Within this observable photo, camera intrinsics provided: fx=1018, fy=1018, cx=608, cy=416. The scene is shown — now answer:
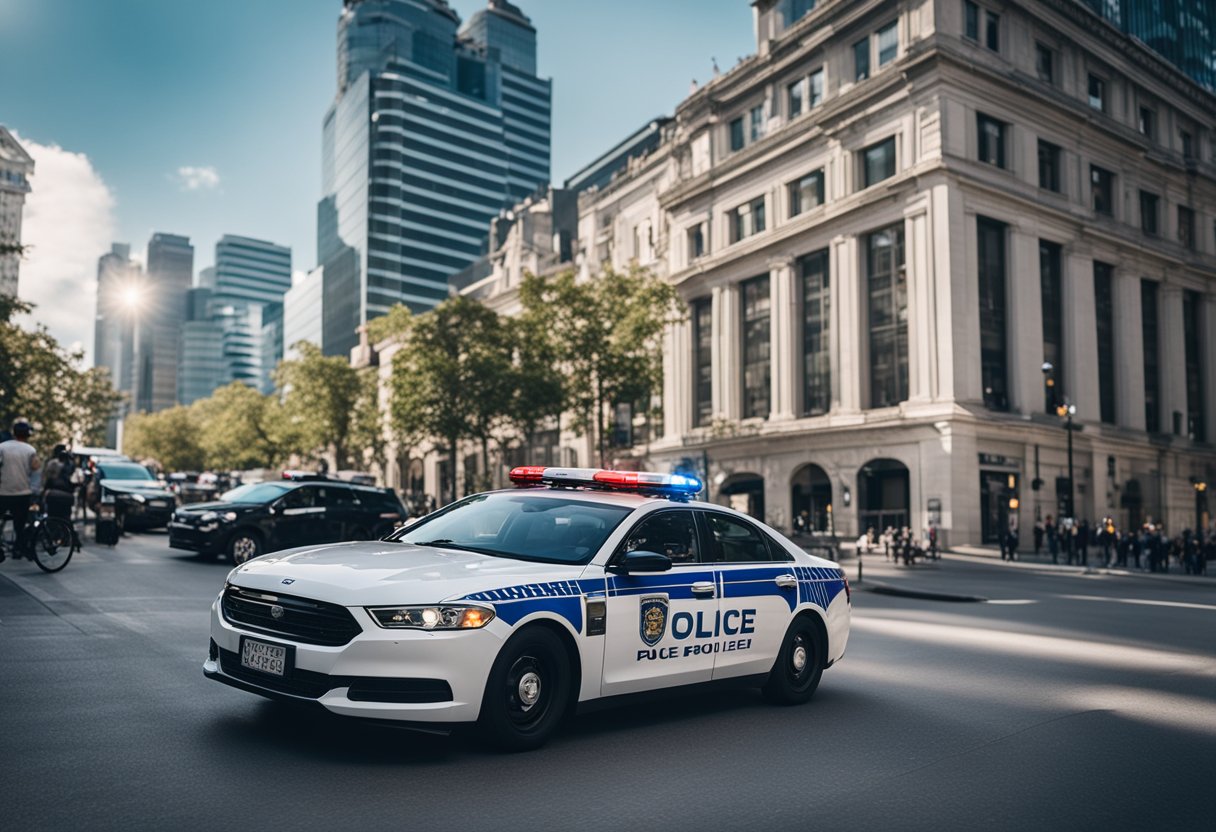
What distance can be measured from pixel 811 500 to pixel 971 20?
2287 centimetres

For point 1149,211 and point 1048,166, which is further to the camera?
point 1149,211

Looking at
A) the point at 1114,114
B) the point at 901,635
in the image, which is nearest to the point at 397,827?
the point at 901,635

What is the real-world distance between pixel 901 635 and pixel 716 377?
44.2 m

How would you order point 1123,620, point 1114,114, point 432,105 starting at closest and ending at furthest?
point 1123,620 < point 1114,114 < point 432,105

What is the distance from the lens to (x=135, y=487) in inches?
1047

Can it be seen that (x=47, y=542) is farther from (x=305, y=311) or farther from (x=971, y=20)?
(x=305, y=311)

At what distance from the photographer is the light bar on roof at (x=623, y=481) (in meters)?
7.73

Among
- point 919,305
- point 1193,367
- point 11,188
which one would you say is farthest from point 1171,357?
point 11,188

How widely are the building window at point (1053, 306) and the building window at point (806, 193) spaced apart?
10629mm

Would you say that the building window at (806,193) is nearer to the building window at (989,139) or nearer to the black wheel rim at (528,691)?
the building window at (989,139)

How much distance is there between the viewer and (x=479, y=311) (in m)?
57.1

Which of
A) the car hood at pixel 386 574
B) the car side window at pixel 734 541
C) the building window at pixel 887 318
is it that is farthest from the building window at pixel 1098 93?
the car hood at pixel 386 574

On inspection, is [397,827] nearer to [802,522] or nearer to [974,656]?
[974,656]

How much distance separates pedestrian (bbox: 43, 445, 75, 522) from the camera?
14.9 meters
